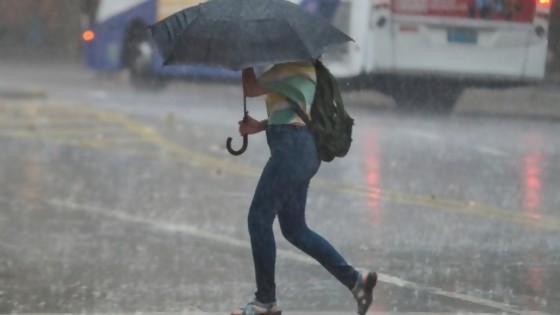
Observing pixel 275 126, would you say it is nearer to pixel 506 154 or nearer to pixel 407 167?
pixel 407 167

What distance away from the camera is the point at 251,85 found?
22.6ft

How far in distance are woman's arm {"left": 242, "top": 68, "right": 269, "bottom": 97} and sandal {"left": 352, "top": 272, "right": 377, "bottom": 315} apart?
1088 mm

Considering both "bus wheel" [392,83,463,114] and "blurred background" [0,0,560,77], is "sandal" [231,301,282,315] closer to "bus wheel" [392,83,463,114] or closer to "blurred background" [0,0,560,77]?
"bus wheel" [392,83,463,114]

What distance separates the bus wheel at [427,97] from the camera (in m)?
24.0

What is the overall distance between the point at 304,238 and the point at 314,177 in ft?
Answer: 22.8

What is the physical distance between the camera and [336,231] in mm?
10930

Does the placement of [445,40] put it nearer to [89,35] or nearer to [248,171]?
[248,171]

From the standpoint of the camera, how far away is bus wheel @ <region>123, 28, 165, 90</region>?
28.9m

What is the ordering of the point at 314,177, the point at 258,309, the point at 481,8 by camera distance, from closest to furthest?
1. the point at 258,309
2. the point at 314,177
3. the point at 481,8

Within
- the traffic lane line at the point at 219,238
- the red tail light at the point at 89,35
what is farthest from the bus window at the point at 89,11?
the traffic lane line at the point at 219,238

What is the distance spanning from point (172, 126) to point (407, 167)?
18.3ft

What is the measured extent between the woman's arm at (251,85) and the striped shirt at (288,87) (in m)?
0.04

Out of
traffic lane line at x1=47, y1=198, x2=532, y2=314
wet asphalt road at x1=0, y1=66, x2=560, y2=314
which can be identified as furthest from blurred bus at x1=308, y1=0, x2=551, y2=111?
traffic lane line at x1=47, y1=198, x2=532, y2=314

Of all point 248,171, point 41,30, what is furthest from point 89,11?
Result: point 41,30
